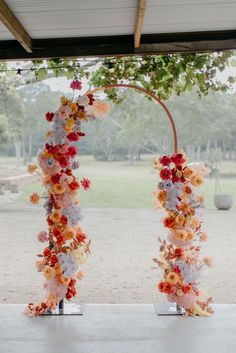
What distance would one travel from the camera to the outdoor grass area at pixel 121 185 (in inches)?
643

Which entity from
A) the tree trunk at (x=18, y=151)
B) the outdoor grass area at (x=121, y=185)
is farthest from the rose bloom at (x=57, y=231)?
the tree trunk at (x=18, y=151)

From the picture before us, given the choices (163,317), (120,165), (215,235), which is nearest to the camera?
(163,317)

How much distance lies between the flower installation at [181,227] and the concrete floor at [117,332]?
0.16 metres

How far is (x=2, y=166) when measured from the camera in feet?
55.7

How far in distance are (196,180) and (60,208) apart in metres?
1.12

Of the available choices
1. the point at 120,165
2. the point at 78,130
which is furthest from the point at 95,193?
the point at 78,130

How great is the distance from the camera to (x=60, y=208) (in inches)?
173

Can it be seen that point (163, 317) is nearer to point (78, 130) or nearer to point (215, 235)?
point (78, 130)

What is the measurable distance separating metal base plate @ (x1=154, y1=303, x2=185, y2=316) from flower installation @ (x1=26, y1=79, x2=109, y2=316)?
0.74 metres

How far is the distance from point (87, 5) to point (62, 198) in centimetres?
157

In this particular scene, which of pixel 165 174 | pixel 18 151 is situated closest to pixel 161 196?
pixel 165 174

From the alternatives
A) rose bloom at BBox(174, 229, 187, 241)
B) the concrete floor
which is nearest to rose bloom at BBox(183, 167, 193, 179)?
rose bloom at BBox(174, 229, 187, 241)

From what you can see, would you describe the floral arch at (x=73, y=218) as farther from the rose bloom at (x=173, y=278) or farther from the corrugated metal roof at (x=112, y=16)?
the corrugated metal roof at (x=112, y=16)

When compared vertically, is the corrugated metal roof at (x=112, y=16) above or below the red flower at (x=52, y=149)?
above
